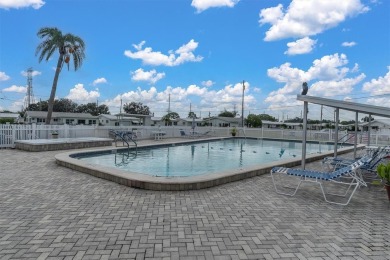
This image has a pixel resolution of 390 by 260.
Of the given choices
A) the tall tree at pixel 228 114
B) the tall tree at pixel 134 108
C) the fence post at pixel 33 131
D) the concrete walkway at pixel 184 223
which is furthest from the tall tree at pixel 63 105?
the concrete walkway at pixel 184 223

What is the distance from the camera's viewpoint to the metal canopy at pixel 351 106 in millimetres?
5438

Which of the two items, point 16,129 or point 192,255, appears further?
point 16,129

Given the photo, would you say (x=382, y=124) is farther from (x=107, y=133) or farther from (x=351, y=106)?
(x=107, y=133)

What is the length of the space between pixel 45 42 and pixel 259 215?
2217 centimetres

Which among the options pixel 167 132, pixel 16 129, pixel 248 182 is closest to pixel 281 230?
pixel 248 182

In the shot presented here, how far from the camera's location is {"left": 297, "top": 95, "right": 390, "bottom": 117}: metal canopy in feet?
17.8

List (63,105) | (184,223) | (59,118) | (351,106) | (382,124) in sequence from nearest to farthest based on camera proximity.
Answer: (184,223) → (351,106) → (382,124) → (59,118) → (63,105)

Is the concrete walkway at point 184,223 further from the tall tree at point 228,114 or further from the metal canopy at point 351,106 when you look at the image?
the tall tree at point 228,114

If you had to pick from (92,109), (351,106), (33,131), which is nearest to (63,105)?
(92,109)

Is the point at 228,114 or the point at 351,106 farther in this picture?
the point at 228,114

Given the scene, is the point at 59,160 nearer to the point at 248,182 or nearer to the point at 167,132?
the point at 248,182

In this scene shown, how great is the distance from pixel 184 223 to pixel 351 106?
4.70 metres

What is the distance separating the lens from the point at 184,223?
3674 mm

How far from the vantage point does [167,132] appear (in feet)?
69.7
